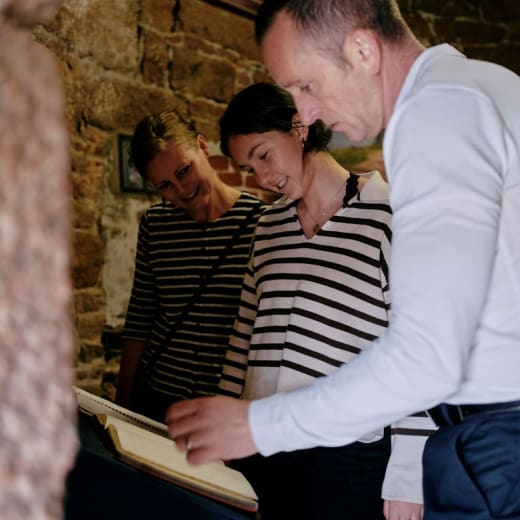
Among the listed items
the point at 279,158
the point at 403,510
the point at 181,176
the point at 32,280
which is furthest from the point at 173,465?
the point at 181,176

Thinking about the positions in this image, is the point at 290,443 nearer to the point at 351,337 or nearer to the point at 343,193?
the point at 351,337

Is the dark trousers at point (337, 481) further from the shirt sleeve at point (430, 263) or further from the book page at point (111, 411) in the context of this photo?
the shirt sleeve at point (430, 263)

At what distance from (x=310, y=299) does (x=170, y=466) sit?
2.55 feet

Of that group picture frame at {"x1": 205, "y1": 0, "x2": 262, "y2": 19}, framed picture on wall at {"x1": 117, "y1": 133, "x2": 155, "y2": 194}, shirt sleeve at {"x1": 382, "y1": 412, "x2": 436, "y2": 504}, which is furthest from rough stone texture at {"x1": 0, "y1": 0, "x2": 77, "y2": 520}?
picture frame at {"x1": 205, "y1": 0, "x2": 262, "y2": 19}

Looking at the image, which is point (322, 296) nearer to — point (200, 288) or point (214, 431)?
point (200, 288)

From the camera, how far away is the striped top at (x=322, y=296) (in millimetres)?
1612

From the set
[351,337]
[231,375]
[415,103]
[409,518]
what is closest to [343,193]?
[351,337]

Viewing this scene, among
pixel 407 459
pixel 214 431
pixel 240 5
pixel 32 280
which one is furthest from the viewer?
pixel 240 5

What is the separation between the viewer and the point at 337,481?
1.57m

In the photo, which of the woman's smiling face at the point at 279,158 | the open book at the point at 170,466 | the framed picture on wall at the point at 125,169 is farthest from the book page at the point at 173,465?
the framed picture on wall at the point at 125,169

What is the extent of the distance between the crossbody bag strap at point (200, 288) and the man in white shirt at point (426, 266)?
1.14 m

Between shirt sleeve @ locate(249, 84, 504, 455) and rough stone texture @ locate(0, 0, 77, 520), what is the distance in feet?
1.41

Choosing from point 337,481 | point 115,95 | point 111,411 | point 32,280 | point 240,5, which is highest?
point 240,5

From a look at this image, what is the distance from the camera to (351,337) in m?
1.61
